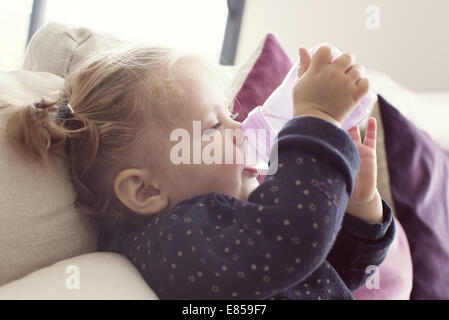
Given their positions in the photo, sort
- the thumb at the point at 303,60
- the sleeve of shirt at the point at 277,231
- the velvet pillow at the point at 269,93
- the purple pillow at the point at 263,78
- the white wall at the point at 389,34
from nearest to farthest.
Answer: the sleeve of shirt at the point at 277,231 < the thumb at the point at 303,60 < the velvet pillow at the point at 269,93 < the purple pillow at the point at 263,78 < the white wall at the point at 389,34

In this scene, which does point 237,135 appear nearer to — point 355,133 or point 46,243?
point 355,133

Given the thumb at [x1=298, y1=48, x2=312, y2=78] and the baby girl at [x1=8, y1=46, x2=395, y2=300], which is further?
the thumb at [x1=298, y1=48, x2=312, y2=78]

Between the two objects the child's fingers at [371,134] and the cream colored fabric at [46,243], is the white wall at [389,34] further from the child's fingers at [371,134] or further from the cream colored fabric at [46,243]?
the cream colored fabric at [46,243]

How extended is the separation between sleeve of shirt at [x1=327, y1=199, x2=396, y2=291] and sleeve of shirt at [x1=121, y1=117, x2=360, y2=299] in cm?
18

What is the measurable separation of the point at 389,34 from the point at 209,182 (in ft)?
4.51

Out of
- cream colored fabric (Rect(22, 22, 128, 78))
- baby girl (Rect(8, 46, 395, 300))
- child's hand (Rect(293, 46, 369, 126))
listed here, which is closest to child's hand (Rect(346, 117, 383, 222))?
baby girl (Rect(8, 46, 395, 300))

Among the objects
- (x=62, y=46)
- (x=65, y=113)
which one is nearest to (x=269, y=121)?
(x=65, y=113)

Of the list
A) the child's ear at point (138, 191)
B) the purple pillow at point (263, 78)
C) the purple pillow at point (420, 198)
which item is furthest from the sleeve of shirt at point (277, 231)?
the purple pillow at point (420, 198)

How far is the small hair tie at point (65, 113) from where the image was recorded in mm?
656

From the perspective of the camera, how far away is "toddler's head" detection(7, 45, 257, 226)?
25.6 inches

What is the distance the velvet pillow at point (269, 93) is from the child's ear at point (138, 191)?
28 centimetres

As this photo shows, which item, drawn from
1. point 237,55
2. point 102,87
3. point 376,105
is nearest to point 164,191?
point 102,87

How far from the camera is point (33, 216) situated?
0.60 m

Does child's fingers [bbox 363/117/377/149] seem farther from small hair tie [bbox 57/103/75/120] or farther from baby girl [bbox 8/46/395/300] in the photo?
small hair tie [bbox 57/103/75/120]
